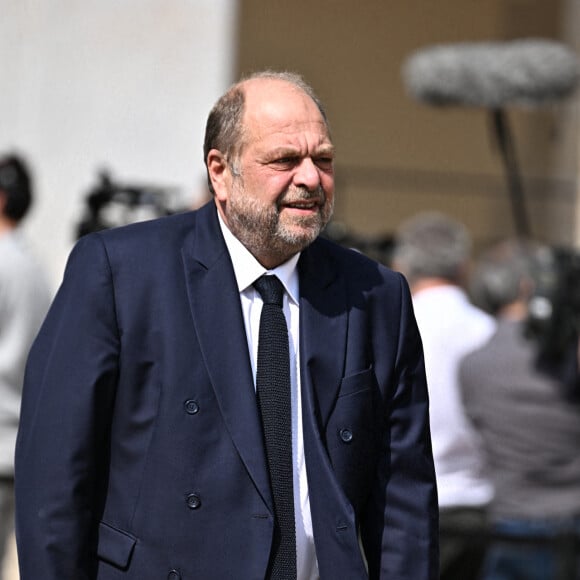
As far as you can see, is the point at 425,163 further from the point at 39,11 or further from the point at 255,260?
the point at 255,260

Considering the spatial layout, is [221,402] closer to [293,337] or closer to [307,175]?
[293,337]

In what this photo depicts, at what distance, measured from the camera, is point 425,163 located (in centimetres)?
1270

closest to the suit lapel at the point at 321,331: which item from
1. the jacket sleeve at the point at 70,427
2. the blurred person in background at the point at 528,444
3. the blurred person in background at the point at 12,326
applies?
the jacket sleeve at the point at 70,427

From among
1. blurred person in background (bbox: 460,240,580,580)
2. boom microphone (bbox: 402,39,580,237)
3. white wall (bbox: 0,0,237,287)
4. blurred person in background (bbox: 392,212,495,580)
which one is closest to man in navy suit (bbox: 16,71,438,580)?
blurred person in background (bbox: 460,240,580,580)

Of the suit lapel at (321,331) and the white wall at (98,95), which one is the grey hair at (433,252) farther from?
the suit lapel at (321,331)

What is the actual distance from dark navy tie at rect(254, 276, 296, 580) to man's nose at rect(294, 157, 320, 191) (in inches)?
10.2

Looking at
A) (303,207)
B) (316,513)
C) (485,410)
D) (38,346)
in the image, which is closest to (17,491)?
(38,346)

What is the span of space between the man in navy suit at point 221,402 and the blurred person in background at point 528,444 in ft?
6.84

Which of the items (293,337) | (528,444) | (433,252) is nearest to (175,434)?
(293,337)

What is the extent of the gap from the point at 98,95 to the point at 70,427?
16.1 ft

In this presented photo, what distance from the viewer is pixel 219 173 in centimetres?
302

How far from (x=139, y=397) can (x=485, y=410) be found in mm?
2501

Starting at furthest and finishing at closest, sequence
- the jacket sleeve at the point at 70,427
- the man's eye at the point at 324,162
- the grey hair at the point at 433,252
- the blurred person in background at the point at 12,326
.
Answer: the grey hair at the point at 433,252 → the blurred person in background at the point at 12,326 → the man's eye at the point at 324,162 → the jacket sleeve at the point at 70,427

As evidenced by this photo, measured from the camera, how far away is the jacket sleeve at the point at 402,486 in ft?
9.97
